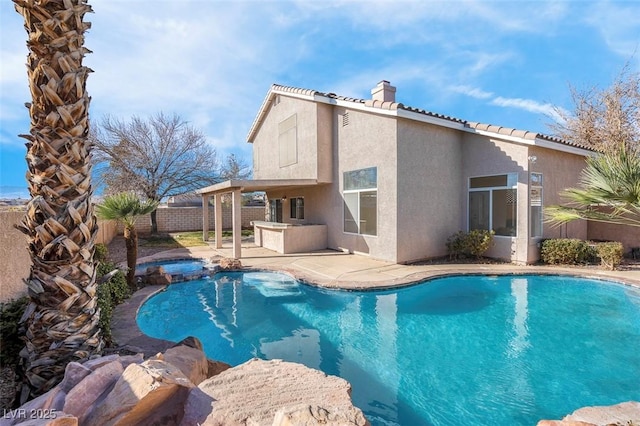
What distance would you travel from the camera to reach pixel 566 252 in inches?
525

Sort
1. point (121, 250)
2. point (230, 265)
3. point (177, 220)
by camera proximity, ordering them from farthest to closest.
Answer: point (177, 220)
point (121, 250)
point (230, 265)

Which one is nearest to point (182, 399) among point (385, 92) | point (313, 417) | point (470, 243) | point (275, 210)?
point (313, 417)

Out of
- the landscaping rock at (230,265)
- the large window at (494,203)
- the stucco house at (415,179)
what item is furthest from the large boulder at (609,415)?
the landscaping rock at (230,265)

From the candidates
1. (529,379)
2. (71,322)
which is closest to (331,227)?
(529,379)

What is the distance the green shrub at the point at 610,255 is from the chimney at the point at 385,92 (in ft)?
36.0

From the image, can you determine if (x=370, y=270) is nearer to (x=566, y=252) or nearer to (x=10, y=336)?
(x=566, y=252)

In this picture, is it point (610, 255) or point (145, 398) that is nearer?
point (145, 398)

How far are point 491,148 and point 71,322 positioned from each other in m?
15.4

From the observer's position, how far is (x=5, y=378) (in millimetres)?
4344

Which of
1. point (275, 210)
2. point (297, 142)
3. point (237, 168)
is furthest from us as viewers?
point (237, 168)

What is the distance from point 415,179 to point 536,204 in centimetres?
522

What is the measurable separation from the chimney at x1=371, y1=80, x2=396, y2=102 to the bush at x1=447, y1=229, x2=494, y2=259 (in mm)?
7332

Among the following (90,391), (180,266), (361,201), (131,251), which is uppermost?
(361,201)

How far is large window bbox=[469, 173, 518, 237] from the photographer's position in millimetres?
13711
